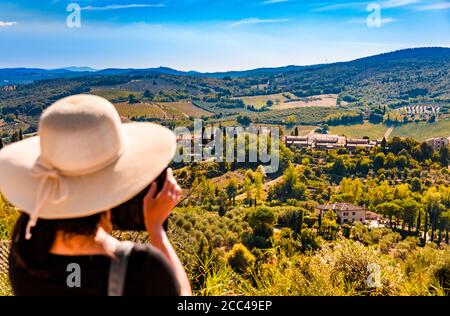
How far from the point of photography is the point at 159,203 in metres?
1.35

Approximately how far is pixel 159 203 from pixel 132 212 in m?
0.08

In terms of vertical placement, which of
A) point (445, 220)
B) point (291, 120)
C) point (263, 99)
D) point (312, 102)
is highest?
point (263, 99)

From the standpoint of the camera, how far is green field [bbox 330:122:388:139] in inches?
3570

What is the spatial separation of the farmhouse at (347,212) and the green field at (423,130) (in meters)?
45.6

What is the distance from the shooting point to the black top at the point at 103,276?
1.13 meters

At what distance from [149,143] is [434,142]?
7937cm

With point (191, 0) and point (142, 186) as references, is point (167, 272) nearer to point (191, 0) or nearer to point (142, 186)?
point (142, 186)

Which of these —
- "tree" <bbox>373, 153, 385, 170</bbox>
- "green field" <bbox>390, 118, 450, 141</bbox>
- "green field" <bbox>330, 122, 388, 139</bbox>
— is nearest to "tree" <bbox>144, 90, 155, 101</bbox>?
"green field" <bbox>330, 122, 388, 139</bbox>

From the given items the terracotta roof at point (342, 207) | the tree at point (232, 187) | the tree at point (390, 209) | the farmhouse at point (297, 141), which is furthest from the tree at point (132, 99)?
the tree at point (390, 209)

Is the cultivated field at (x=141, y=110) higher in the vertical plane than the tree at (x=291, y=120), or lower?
higher

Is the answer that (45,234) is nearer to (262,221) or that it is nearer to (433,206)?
(262,221)

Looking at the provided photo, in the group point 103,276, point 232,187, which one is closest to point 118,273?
point 103,276

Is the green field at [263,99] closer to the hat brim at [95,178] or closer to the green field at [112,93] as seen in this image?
the green field at [112,93]
